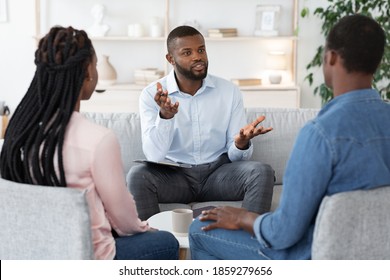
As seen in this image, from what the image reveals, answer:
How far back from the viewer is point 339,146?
167 centimetres

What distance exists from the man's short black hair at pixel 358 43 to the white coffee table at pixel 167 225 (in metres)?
0.91

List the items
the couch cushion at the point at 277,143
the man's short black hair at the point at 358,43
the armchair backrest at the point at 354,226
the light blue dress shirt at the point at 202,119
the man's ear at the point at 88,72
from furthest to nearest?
the couch cushion at the point at 277,143 → the light blue dress shirt at the point at 202,119 → the man's ear at the point at 88,72 → the man's short black hair at the point at 358,43 → the armchair backrest at the point at 354,226

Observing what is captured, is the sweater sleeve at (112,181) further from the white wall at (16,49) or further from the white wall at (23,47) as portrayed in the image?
the white wall at (16,49)

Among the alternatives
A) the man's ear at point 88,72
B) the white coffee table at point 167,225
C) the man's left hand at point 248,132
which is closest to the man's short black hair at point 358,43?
the man's ear at point 88,72

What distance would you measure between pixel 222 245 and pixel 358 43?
713mm

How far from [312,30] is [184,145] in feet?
8.96

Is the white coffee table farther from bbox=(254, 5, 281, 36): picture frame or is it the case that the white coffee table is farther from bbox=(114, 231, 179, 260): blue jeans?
bbox=(254, 5, 281, 36): picture frame

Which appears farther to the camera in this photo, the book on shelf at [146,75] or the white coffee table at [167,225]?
the book on shelf at [146,75]

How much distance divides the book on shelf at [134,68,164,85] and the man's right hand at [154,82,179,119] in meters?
2.45

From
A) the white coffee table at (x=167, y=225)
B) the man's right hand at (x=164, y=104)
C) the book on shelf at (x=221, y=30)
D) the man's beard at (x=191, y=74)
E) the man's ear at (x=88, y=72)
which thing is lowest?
the white coffee table at (x=167, y=225)

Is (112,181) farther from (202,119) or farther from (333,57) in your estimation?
(202,119)

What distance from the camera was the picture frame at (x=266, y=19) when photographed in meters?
5.53

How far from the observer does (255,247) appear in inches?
76.8

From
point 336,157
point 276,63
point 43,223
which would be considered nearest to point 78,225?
point 43,223
